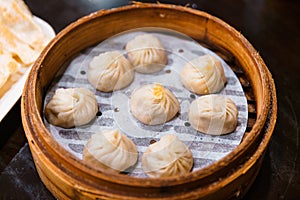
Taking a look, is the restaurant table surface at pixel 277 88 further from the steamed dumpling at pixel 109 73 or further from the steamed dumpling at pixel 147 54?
the steamed dumpling at pixel 147 54

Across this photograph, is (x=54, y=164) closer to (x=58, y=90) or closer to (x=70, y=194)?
(x=70, y=194)

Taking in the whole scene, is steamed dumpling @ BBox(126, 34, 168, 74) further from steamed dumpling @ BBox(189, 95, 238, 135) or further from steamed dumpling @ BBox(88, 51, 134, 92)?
steamed dumpling @ BBox(189, 95, 238, 135)

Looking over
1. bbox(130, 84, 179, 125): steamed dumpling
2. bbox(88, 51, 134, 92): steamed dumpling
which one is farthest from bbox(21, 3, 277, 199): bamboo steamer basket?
bbox(130, 84, 179, 125): steamed dumpling

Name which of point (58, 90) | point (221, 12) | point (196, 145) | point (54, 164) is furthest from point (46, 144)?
point (221, 12)

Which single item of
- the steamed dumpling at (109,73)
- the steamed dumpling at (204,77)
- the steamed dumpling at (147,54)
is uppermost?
the steamed dumpling at (204,77)

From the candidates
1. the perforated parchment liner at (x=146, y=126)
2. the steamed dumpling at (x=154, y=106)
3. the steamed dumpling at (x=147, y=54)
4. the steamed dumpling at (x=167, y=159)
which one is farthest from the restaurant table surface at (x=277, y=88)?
the steamed dumpling at (x=147, y=54)

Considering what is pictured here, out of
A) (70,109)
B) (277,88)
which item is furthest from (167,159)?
(277,88)
